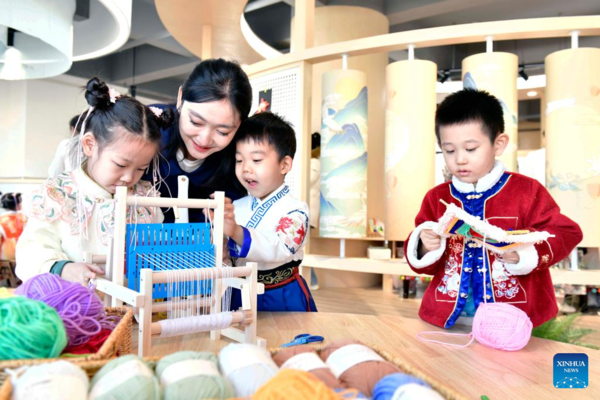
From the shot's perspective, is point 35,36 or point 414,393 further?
point 35,36

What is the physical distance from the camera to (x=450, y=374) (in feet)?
2.89

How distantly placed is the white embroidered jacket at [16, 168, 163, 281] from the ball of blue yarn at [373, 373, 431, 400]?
2.63ft

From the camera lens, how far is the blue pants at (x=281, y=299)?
1.45m

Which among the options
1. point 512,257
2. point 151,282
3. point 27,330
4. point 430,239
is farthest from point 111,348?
point 512,257

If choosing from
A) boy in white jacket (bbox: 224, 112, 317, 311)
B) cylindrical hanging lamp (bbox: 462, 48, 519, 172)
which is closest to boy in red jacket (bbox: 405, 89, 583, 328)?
boy in white jacket (bbox: 224, 112, 317, 311)

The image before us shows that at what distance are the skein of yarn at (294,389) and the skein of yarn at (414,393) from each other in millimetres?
79

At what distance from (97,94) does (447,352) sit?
111 cm

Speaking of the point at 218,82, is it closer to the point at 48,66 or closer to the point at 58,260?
the point at 58,260

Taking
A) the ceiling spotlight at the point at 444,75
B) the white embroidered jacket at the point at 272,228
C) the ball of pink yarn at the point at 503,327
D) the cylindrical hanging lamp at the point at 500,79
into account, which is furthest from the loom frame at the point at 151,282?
the ceiling spotlight at the point at 444,75

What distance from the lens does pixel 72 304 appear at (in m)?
0.77

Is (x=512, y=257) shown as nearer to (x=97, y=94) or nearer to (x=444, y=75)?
(x=97, y=94)

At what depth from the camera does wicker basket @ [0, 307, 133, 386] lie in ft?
1.85

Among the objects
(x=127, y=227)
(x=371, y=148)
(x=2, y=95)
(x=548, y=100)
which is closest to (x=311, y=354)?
(x=127, y=227)

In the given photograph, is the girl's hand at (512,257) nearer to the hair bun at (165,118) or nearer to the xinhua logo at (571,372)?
the xinhua logo at (571,372)
